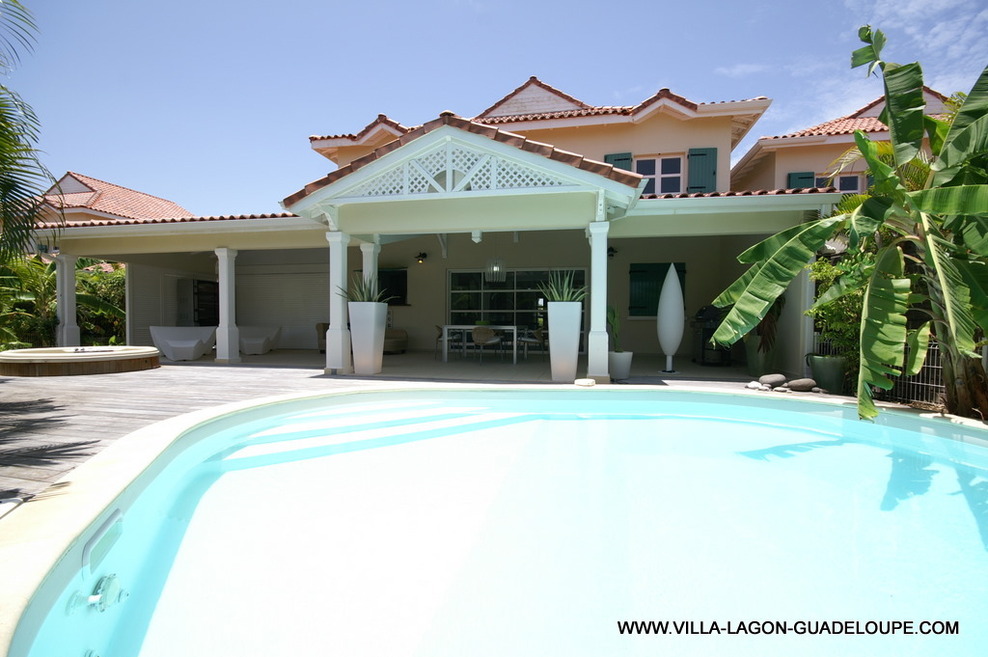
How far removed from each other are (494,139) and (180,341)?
29.1 feet

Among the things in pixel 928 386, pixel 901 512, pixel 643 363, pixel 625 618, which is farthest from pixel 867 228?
pixel 643 363

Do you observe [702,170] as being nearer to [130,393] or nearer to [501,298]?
[501,298]

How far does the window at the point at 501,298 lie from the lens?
14227mm

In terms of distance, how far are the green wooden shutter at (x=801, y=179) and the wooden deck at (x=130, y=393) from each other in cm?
660

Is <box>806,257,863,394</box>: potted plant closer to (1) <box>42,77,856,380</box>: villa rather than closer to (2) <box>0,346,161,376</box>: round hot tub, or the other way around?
(1) <box>42,77,856,380</box>: villa

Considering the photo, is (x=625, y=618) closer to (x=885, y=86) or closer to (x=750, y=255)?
(x=750, y=255)

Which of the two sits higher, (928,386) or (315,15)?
(315,15)

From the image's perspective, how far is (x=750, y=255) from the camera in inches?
215

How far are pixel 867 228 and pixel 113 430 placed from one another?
717 centimetres

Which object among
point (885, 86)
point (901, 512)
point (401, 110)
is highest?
point (401, 110)

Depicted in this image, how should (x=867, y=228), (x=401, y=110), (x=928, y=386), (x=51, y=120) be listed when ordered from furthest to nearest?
1. (x=401, y=110)
2. (x=928, y=386)
3. (x=51, y=120)
4. (x=867, y=228)

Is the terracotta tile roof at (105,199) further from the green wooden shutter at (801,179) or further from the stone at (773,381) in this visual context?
the green wooden shutter at (801,179)

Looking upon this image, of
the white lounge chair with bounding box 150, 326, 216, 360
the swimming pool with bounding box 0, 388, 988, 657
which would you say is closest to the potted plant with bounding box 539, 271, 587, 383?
the swimming pool with bounding box 0, 388, 988, 657

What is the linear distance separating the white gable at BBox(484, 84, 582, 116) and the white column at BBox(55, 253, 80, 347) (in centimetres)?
1157
